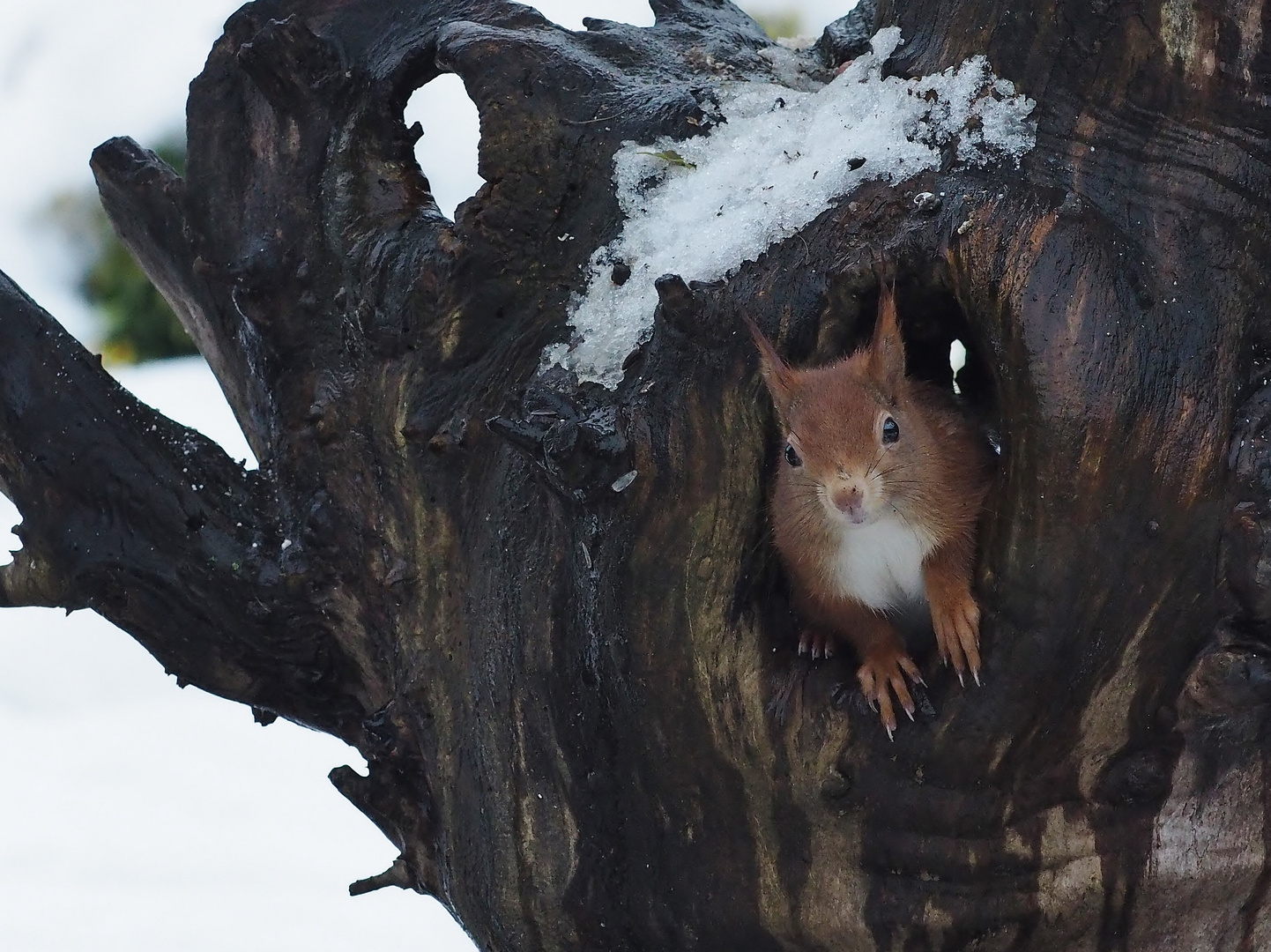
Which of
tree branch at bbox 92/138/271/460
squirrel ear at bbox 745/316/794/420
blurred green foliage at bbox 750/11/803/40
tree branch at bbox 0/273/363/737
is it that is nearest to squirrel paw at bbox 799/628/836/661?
squirrel ear at bbox 745/316/794/420

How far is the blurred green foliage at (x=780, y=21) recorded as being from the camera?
5.89 metres

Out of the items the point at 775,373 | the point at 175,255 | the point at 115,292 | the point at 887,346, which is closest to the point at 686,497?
the point at 775,373

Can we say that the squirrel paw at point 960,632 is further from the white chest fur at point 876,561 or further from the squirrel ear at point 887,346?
the squirrel ear at point 887,346

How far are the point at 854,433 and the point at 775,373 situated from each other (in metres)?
0.14

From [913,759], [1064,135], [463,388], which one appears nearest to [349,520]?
[463,388]

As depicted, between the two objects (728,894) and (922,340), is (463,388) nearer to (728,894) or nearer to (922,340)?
(922,340)

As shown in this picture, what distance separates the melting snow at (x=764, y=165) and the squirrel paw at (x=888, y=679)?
516 mm

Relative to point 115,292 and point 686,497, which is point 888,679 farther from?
point 115,292

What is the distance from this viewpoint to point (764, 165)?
6.82 feet

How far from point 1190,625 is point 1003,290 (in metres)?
0.46

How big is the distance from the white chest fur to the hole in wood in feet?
11.5

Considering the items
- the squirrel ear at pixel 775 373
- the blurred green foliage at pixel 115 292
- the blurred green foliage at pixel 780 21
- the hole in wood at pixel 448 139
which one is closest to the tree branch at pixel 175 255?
the squirrel ear at pixel 775 373

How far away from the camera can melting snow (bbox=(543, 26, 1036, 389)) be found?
190 centimetres

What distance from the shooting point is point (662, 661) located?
1957 millimetres
